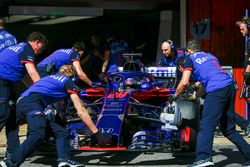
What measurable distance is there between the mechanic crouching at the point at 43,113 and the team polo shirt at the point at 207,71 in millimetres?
1386

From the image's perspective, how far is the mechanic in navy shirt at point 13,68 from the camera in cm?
823

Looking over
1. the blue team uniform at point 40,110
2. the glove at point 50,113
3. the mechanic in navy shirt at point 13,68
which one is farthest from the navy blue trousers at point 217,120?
the mechanic in navy shirt at point 13,68

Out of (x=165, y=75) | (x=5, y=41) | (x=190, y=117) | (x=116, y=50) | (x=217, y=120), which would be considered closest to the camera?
(x=217, y=120)

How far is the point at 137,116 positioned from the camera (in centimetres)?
900

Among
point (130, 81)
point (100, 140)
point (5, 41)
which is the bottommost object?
point (100, 140)

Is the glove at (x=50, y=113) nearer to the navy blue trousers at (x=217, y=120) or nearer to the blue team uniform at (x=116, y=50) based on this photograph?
the navy blue trousers at (x=217, y=120)

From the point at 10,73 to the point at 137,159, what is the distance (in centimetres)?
212

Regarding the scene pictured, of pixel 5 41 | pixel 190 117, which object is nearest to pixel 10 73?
pixel 5 41

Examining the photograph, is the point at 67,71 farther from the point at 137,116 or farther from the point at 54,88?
the point at 137,116

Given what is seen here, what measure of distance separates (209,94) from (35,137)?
7.13ft

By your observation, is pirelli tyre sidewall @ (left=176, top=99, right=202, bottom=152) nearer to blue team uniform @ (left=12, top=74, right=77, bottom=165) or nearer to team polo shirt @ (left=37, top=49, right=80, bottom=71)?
blue team uniform @ (left=12, top=74, right=77, bottom=165)

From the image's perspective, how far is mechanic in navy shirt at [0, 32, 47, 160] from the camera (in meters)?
8.23

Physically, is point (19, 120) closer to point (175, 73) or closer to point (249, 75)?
point (175, 73)

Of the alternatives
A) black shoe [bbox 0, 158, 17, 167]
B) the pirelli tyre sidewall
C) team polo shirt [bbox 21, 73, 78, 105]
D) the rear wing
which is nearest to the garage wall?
the rear wing
